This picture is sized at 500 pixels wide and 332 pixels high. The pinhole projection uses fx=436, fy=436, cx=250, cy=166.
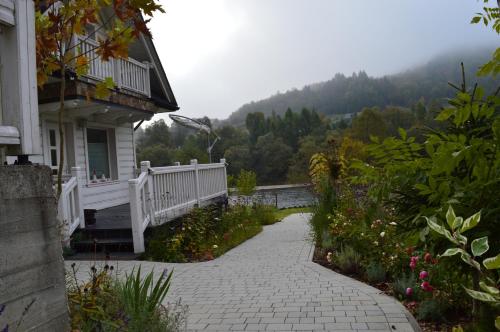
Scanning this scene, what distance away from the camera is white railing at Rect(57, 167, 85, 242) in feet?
29.1

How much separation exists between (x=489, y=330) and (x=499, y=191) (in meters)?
0.91

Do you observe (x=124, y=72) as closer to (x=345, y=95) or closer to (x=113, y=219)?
(x=113, y=219)

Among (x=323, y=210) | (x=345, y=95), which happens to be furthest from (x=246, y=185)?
(x=345, y=95)

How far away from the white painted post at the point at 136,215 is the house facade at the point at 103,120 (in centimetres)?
197

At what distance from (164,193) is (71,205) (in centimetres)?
197

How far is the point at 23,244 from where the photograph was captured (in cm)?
257

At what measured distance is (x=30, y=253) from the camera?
2617mm

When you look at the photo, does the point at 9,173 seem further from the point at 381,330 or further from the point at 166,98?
the point at 166,98

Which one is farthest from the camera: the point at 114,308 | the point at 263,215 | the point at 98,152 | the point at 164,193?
the point at 263,215

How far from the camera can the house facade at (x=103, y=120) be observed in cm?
984

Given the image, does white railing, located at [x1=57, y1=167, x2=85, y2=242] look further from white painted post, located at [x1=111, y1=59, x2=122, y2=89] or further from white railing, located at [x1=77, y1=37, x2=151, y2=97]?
white painted post, located at [x1=111, y1=59, x2=122, y2=89]

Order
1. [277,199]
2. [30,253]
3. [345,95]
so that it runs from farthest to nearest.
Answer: [345,95]
[277,199]
[30,253]

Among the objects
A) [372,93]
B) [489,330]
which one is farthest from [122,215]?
[372,93]

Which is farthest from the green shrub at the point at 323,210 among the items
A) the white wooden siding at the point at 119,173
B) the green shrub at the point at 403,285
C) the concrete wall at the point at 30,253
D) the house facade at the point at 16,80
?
the house facade at the point at 16,80
